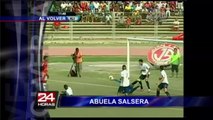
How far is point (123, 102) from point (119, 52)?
7.51 m

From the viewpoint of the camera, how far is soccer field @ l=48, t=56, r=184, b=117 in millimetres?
4227

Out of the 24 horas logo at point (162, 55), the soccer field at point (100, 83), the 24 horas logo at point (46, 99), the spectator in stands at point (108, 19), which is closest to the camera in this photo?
the 24 horas logo at point (46, 99)

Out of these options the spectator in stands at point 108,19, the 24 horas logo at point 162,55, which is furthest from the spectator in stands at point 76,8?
the spectator in stands at point 108,19

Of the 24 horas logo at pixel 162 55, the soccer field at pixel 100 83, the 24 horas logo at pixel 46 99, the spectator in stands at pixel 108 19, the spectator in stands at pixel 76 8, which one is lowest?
the soccer field at pixel 100 83

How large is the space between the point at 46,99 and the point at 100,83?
4.86 metres

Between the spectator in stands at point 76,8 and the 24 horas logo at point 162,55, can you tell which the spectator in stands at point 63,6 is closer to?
the spectator in stands at point 76,8

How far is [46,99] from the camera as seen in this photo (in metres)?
4.05

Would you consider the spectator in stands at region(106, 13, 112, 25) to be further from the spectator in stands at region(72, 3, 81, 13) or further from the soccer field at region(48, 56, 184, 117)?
the spectator in stands at region(72, 3, 81, 13)

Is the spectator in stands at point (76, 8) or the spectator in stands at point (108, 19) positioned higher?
the spectator in stands at point (108, 19)

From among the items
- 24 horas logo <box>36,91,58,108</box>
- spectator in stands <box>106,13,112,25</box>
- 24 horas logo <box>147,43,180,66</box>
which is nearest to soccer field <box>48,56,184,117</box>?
24 horas logo <box>36,91,58,108</box>

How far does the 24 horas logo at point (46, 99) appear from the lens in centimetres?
403

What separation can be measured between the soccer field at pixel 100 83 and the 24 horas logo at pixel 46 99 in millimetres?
78

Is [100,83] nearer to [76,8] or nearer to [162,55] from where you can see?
[162,55]
